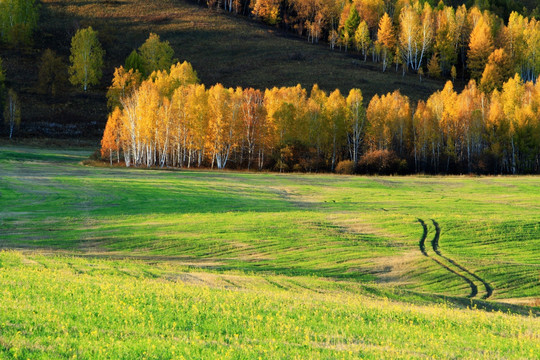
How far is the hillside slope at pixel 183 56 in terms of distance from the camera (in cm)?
12112

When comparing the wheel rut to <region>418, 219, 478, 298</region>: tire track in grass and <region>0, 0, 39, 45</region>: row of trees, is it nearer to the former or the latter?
<region>418, 219, 478, 298</region>: tire track in grass

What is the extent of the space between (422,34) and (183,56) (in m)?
63.6

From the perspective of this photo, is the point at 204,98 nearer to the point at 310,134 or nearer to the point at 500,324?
the point at 310,134

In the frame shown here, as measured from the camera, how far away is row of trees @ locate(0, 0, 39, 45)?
143 m

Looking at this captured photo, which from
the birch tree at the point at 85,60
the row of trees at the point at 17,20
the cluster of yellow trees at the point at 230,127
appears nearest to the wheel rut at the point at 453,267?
the cluster of yellow trees at the point at 230,127

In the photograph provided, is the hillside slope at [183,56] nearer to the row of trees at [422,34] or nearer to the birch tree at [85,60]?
the birch tree at [85,60]

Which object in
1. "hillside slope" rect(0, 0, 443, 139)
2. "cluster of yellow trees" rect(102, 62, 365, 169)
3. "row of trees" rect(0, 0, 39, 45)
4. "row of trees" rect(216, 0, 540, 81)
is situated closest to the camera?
"cluster of yellow trees" rect(102, 62, 365, 169)

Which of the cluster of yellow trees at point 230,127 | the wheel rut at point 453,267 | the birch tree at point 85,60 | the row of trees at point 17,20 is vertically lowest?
the wheel rut at point 453,267

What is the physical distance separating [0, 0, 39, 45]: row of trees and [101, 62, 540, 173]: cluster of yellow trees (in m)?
71.3

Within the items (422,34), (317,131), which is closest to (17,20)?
(317,131)

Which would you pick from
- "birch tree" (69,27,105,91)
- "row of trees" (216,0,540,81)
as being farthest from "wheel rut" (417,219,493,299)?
"birch tree" (69,27,105,91)

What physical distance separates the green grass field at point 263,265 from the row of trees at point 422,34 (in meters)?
78.1

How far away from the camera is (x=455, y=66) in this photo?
492 ft

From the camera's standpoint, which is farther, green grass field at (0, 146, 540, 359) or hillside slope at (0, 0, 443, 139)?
hillside slope at (0, 0, 443, 139)
